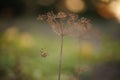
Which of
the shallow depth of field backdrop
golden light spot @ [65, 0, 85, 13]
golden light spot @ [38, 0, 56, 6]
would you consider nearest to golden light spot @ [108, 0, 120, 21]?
the shallow depth of field backdrop

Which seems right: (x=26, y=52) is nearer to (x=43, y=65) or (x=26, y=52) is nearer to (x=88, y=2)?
(x=43, y=65)

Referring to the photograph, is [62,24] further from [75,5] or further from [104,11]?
[104,11]

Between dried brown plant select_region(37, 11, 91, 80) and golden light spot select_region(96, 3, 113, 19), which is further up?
golden light spot select_region(96, 3, 113, 19)

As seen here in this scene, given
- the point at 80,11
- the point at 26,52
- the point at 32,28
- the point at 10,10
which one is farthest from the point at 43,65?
the point at 10,10

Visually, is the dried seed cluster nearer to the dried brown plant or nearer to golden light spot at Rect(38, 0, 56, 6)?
the dried brown plant

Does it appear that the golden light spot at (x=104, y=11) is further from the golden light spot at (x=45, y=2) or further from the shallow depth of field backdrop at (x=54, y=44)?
the golden light spot at (x=45, y=2)

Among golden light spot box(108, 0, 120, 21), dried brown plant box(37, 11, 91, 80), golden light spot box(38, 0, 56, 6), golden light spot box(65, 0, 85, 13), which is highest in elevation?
golden light spot box(38, 0, 56, 6)

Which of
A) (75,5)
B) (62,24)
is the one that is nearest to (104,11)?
(75,5)
